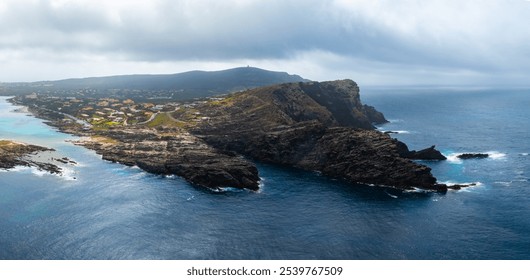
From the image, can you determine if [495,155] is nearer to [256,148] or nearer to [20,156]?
[256,148]

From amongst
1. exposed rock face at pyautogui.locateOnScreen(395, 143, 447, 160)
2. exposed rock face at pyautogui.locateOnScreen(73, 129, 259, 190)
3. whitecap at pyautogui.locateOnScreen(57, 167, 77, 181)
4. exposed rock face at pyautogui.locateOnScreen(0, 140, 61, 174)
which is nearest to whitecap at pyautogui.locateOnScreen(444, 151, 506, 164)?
exposed rock face at pyautogui.locateOnScreen(395, 143, 447, 160)

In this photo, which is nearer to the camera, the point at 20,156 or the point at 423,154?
the point at 20,156

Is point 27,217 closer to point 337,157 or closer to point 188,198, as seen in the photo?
point 188,198

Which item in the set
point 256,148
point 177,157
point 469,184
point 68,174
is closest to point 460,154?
point 469,184

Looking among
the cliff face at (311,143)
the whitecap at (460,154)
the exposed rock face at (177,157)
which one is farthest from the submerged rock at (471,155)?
the exposed rock face at (177,157)

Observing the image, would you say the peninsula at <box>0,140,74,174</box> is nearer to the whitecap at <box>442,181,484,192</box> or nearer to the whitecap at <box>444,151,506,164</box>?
the whitecap at <box>442,181,484,192</box>

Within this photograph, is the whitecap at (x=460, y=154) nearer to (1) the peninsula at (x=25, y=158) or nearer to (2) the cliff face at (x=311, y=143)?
(2) the cliff face at (x=311, y=143)

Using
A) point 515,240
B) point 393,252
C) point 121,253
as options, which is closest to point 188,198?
point 121,253
